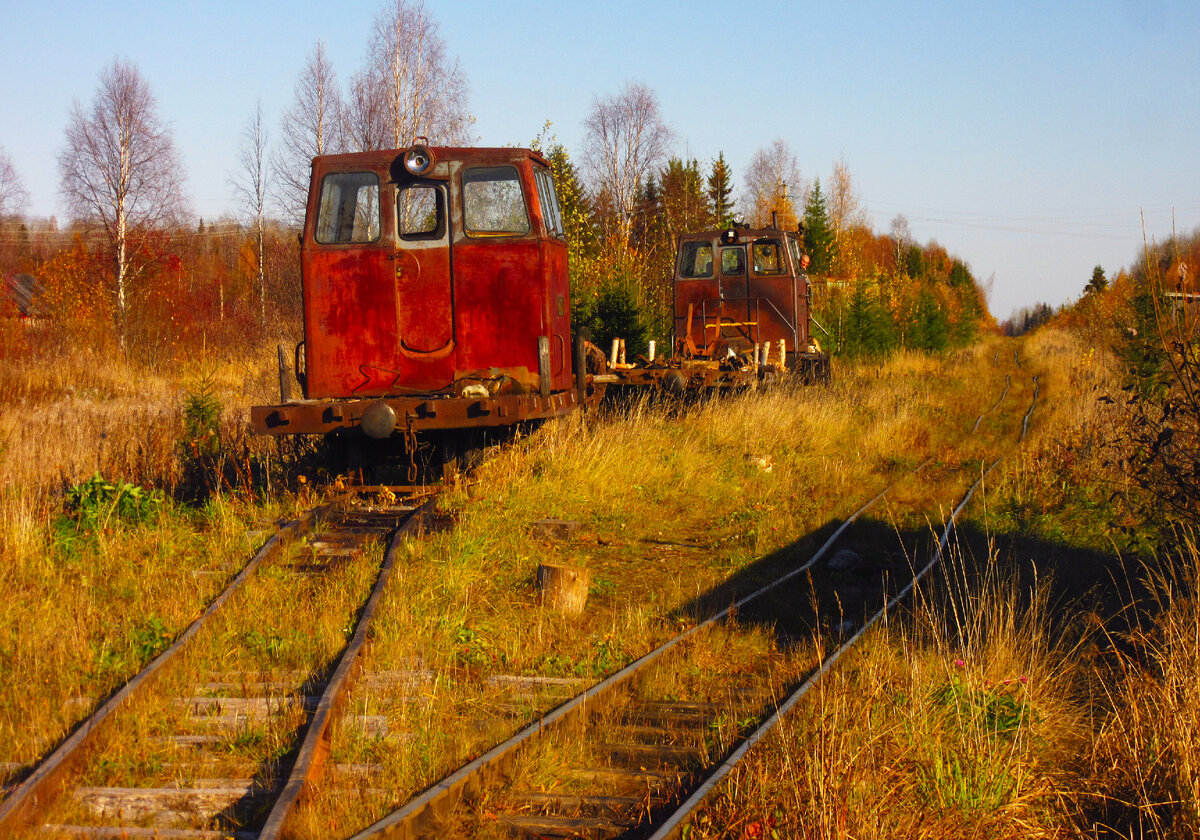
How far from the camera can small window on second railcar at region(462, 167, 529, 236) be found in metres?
8.94

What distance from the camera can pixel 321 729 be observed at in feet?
12.7

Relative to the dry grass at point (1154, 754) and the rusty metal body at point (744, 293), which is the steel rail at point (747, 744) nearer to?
the dry grass at point (1154, 754)

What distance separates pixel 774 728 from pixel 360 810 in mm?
1663

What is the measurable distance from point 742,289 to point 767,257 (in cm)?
67

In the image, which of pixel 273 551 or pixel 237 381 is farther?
pixel 237 381

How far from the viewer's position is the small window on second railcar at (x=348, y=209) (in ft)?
29.4

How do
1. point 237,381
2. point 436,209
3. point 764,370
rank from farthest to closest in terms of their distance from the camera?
point 237,381 < point 764,370 < point 436,209

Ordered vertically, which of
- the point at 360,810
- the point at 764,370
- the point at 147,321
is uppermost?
the point at 147,321

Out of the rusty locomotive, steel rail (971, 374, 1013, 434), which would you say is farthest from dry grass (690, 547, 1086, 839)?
steel rail (971, 374, 1013, 434)

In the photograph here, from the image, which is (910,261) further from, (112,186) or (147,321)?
(147,321)

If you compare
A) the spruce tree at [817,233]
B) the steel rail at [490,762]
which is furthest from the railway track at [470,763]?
the spruce tree at [817,233]

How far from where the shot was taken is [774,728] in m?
4.11

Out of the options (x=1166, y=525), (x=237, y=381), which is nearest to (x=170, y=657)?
(x=1166, y=525)

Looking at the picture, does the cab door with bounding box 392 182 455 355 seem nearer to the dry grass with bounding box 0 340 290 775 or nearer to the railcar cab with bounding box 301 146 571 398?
the railcar cab with bounding box 301 146 571 398
